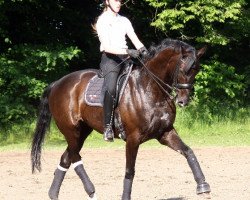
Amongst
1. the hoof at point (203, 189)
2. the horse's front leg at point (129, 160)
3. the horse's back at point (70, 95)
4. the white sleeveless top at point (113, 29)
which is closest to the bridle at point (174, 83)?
the white sleeveless top at point (113, 29)

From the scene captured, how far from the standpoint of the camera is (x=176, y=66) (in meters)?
7.44

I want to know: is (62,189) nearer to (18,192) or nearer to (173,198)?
(18,192)

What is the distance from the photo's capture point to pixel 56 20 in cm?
2464

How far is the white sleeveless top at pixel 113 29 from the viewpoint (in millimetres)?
7848

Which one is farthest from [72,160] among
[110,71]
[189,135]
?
[189,135]

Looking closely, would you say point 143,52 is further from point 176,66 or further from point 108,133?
point 108,133

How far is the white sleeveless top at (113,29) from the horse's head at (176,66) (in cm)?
42

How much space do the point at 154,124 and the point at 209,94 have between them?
1553cm

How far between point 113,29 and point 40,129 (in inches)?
98.7

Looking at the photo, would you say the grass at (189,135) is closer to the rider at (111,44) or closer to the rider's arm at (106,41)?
the rider at (111,44)

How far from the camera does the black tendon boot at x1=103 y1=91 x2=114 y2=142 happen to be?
791 centimetres

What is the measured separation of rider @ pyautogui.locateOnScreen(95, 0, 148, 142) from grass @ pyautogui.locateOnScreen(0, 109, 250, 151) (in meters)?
9.23

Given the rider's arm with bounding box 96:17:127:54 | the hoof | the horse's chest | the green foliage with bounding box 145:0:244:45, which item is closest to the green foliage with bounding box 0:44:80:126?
the green foliage with bounding box 145:0:244:45

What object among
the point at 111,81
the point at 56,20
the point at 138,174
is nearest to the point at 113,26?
the point at 111,81
